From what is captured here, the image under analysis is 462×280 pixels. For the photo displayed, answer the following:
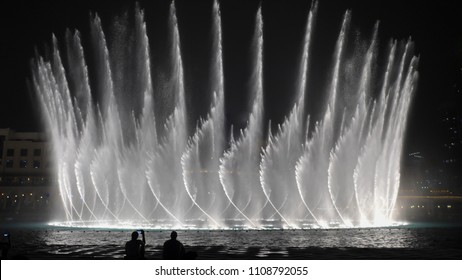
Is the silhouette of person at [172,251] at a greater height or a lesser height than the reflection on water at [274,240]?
greater

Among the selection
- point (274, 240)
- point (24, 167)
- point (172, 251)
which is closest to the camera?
Answer: point (172, 251)

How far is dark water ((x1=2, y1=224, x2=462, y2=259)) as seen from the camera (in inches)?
774

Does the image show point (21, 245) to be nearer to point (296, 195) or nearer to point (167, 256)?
point (167, 256)

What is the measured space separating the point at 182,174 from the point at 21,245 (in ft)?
104

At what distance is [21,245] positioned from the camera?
906 inches

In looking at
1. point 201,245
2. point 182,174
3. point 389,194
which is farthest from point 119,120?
point 201,245

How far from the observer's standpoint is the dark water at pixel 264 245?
774 inches

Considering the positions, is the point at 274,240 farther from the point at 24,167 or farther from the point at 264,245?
the point at 24,167

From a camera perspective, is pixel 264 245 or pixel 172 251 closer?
pixel 172 251

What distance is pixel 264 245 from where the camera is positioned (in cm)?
2323

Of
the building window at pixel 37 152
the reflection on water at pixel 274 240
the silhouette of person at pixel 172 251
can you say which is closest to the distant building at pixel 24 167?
the building window at pixel 37 152

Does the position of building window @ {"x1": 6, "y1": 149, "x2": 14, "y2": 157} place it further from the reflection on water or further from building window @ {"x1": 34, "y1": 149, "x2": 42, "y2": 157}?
the reflection on water

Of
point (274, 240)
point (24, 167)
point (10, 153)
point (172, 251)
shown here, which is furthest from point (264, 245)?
point (10, 153)

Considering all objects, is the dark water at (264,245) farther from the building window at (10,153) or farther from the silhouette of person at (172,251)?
the building window at (10,153)
